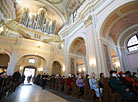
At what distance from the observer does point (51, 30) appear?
41.0 feet

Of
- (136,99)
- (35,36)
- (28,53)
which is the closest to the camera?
(136,99)

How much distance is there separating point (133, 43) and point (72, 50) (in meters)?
7.08

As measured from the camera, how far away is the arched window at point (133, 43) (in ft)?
27.6

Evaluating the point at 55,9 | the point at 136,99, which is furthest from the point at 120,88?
the point at 55,9

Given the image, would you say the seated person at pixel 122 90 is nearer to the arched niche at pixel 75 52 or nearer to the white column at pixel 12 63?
the arched niche at pixel 75 52

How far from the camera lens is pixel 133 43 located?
8641 mm

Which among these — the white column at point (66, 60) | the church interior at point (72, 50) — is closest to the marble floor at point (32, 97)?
the church interior at point (72, 50)

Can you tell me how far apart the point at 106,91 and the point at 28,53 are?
8.48m

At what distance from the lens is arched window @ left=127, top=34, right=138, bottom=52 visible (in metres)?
8.40

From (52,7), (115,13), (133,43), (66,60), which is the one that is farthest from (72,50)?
(52,7)

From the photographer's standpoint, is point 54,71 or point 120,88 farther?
point 54,71

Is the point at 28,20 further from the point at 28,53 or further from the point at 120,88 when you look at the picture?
the point at 120,88

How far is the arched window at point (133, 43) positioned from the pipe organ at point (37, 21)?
10454 millimetres

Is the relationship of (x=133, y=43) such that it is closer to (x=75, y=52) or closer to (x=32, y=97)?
(x=75, y=52)
